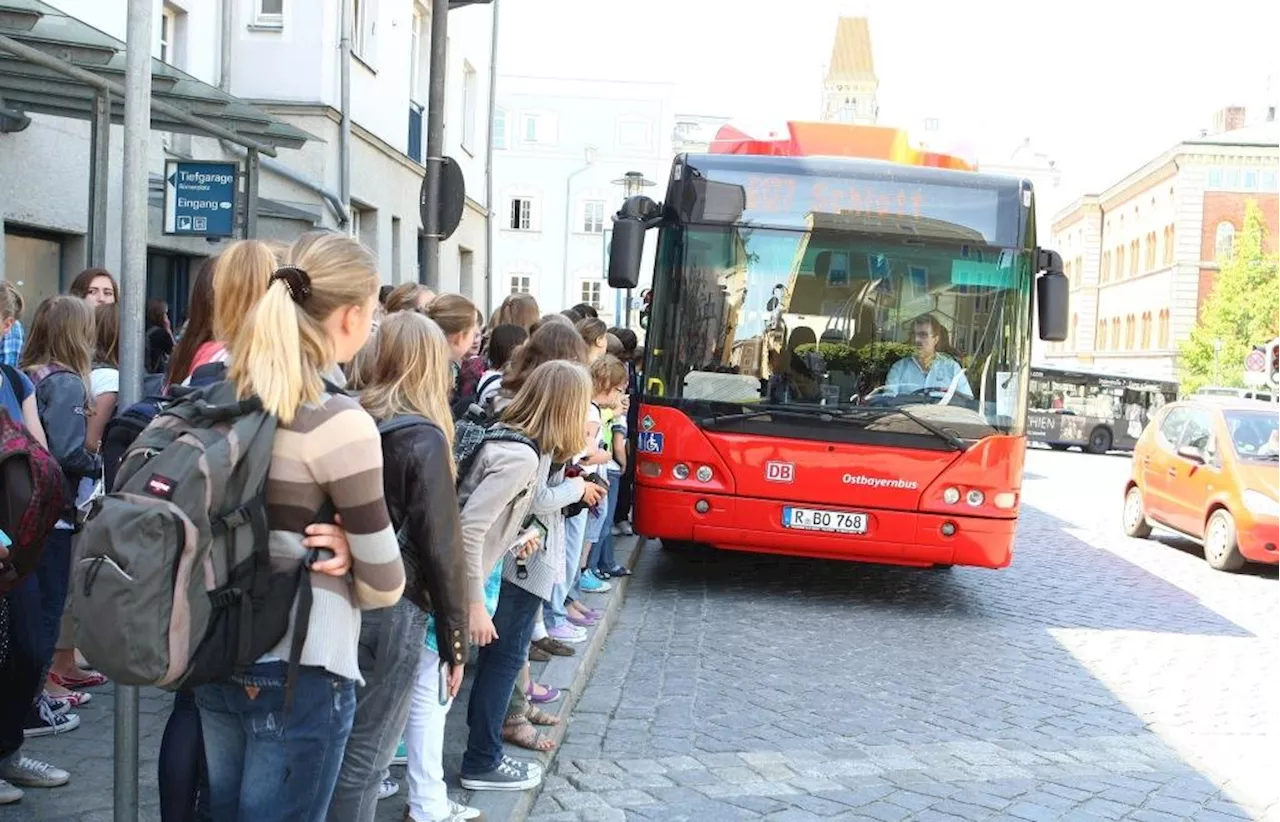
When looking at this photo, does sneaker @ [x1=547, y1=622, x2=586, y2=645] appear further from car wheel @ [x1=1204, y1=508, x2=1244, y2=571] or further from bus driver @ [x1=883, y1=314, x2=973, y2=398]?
car wheel @ [x1=1204, y1=508, x2=1244, y2=571]

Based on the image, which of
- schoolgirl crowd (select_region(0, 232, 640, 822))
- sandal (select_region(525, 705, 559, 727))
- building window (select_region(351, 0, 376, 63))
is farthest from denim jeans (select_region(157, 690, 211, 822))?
building window (select_region(351, 0, 376, 63))

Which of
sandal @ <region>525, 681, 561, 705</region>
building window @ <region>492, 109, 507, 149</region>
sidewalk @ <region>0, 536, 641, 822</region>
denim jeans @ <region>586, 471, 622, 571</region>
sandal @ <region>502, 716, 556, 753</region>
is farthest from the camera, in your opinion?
building window @ <region>492, 109, 507, 149</region>

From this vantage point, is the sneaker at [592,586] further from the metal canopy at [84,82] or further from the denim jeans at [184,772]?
the denim jeans at [184,772]

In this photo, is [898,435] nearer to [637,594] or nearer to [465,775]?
[637,594]

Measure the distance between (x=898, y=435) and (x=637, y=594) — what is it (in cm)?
222

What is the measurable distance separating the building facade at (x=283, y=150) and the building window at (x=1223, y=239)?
53024 mm

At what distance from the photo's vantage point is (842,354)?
30.4 ft

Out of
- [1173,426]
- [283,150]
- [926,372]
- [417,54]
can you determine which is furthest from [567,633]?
[417,54]

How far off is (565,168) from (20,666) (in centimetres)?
5744

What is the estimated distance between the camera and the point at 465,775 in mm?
4957

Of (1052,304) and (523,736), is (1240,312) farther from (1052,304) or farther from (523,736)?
(523,736)

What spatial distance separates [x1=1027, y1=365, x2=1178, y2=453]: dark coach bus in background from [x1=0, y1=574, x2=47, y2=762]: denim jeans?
38870mm

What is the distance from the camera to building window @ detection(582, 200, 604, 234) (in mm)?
60094

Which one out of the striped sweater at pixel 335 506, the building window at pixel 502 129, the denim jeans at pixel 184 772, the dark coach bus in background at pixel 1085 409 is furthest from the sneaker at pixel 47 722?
the building window at pixel 502 129
